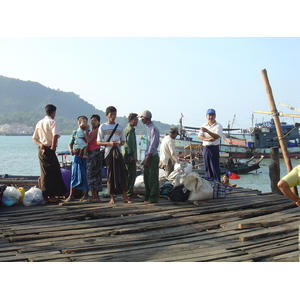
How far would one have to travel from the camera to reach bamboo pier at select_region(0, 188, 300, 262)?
3.96m

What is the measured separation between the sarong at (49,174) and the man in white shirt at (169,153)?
2614 millimetres

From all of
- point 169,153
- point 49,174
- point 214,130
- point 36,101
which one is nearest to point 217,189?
point 214,130

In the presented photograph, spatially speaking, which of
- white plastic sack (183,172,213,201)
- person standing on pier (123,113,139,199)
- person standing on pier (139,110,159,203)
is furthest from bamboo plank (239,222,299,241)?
person standing on pier (123,113,139,199)

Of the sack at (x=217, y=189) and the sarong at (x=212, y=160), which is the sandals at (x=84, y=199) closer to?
the sack at (x=217, y=189)

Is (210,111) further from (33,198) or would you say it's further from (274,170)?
(33,198)

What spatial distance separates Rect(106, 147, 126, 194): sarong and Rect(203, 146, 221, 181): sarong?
6.32ft

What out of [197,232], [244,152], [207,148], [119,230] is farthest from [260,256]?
[244,152]

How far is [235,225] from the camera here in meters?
5.18

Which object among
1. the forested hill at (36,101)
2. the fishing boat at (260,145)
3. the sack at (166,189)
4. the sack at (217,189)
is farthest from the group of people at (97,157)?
the forested hill at (36,101)

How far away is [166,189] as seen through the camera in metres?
7.20

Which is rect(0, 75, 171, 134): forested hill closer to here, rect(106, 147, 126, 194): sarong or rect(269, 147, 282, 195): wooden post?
rect(269, 147, 282, 195): wooden post

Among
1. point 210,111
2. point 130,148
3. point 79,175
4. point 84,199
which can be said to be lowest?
point 84,199

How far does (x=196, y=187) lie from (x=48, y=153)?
8.41 ft

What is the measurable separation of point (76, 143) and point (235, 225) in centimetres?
298
